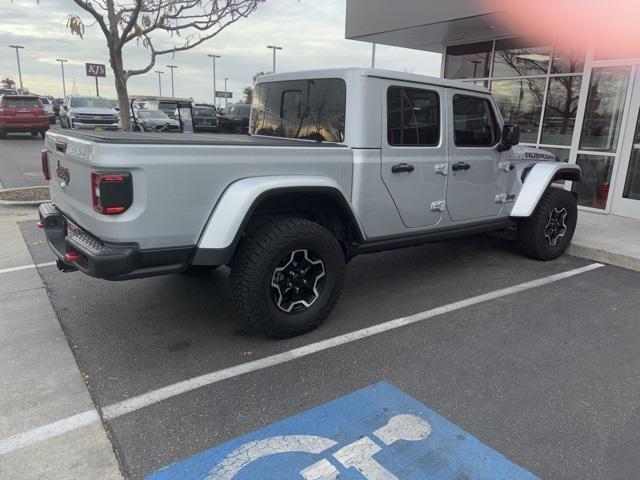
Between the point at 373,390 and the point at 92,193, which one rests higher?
the point at 92,193

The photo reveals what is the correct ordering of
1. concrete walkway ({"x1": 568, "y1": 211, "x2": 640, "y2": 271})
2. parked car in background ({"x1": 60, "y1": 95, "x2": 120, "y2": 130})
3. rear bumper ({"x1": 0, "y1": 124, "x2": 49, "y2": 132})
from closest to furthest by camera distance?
concrete walkway ({"x1": 568, "y1": 211, "x2": 640, "y2": 271})
rear bumper ({"x1": 0, "y1": 124, "x2": 49, "y2": 132})
parked car in background ({"x1": 60, "y1": 95, "x2": 120, "y2": 130})

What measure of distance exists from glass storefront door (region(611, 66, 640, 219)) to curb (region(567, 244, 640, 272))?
2.48 m

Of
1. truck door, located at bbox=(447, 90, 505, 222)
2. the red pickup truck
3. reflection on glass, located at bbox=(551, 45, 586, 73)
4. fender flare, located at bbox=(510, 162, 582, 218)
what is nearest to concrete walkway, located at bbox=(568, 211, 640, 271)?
fender flare, located at bbox=(510, 162, 582, 218)

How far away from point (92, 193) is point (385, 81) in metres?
2.31

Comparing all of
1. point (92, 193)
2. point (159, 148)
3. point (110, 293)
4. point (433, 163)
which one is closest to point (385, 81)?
point (433, 163)

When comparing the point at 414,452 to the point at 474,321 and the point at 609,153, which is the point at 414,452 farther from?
the point at 609,153

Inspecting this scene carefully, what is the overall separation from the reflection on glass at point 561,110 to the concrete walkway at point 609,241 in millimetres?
1838

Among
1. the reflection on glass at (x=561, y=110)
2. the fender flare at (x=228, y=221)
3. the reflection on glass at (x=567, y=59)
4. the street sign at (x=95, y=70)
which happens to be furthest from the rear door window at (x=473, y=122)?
the street sign at (x=95, y=70)

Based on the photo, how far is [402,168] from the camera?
400 cm

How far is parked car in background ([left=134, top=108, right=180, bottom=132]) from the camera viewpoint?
17.6 m

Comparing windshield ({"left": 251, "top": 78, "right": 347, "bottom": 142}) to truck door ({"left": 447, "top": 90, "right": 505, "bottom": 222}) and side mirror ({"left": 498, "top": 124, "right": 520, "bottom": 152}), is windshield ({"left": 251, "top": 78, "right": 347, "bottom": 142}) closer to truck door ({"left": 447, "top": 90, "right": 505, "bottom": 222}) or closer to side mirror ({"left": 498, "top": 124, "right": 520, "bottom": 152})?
truck door ({"left": 447, "top": 90, "right": 505, "bottom": 222})

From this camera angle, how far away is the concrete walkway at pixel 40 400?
231 cm

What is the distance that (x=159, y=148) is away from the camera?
2812mm

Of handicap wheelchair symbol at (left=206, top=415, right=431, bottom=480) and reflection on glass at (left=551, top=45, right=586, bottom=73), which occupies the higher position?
reflection on glass at (left=551, top=45, right=586, bottom=73)
